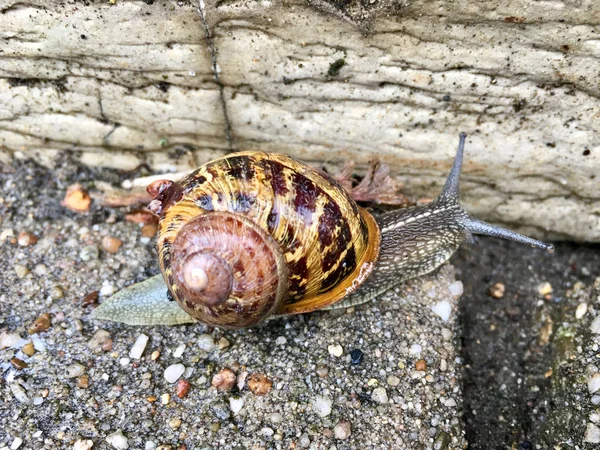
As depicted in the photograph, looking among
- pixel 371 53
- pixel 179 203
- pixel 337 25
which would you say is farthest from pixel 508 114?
pixel 179 203

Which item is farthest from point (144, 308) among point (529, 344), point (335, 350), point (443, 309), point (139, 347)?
point (529, 344)

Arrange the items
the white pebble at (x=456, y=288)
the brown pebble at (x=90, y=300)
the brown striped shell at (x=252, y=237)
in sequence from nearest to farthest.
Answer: the brown striped shell at (x=252, y=237)
the brown pebble at (x=90, y=300)
the white pebble at (x=456, y=288)

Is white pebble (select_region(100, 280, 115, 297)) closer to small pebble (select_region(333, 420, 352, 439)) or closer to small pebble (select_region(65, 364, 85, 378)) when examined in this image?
small pebble (select_region(65, 364, 85, 378))

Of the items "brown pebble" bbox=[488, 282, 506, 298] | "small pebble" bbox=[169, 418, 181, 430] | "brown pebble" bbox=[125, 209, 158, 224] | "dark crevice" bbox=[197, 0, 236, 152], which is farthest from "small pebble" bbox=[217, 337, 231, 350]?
"brown pebble" bbox=[488, 282, 506, 298]

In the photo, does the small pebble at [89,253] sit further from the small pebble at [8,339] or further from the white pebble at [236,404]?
the white pebble at [236,404]

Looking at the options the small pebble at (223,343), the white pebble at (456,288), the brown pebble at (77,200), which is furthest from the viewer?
the brown pebble at (77,200)

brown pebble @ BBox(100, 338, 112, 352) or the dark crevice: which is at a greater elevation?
the dark crevice

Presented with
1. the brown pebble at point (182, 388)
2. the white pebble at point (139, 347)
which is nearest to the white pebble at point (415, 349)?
the brown pebble at point (182, 388)
